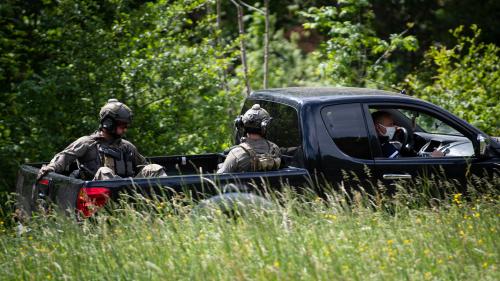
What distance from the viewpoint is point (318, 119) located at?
280 inches

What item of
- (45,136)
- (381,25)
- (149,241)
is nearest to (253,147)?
(149,241)

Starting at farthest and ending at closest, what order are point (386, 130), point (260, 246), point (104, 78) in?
point (104, 78) < point (386, 130) < point (260, 246)

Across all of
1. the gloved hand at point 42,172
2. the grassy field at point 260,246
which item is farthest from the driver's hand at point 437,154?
the gloved hand at point 42,172

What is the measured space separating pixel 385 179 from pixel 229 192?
1456mm

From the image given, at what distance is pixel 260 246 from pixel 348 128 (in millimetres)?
2091

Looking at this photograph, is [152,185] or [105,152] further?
[105,152]

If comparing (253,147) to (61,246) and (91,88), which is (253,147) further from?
(91,88)

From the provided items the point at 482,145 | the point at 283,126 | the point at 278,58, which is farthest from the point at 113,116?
the point at 278,58

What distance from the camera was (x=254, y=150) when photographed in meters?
7.11

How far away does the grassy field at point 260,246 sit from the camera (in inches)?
200

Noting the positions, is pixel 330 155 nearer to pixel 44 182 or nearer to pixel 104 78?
pixel 44 182

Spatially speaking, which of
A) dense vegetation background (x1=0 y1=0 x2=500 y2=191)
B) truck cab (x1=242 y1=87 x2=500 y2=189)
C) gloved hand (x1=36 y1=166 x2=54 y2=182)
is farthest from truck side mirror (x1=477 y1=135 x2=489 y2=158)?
dense vegetation background (x1=0 y1=0 x2=500 y2=191)

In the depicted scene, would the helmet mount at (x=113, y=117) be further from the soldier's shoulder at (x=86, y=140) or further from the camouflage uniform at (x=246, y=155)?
A: the camouflage uniform at (x=246, y=155)

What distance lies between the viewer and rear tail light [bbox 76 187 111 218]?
617cm
